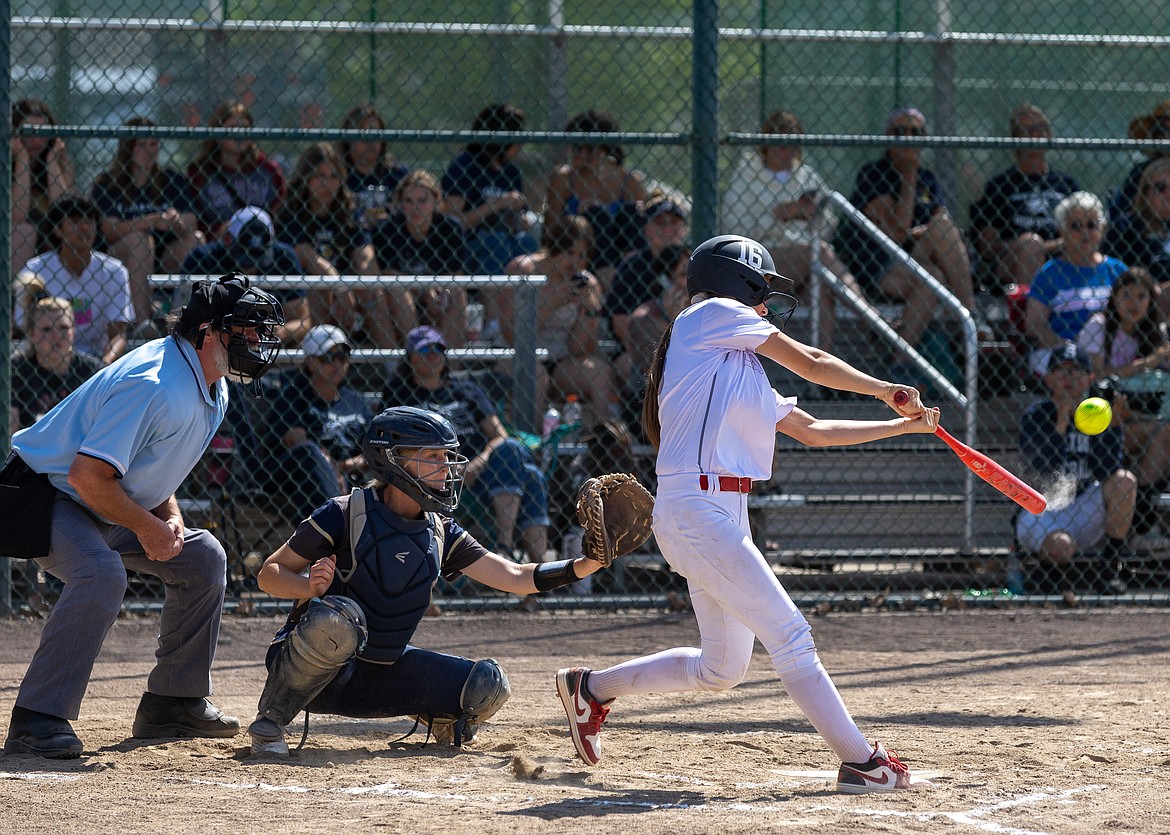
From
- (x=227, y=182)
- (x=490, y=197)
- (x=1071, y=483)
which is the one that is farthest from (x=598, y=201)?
(x=1071, y=483)

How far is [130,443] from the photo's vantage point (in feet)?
13.0

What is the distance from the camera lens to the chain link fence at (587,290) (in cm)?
685

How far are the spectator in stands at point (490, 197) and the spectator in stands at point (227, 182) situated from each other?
3.32 feet

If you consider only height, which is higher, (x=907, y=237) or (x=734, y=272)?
(x=907, y=237)

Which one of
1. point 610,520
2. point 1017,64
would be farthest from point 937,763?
point 1017,64

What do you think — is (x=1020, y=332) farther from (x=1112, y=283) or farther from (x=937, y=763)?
(x=937, y=763)

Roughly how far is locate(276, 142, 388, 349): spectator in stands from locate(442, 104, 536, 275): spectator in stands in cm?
64

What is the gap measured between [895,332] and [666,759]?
445 centimetres

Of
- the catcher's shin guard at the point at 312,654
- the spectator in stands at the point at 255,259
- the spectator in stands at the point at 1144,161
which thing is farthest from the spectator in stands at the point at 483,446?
the spectator in stands at the point at 1144,161

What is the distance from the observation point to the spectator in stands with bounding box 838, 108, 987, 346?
8000mm

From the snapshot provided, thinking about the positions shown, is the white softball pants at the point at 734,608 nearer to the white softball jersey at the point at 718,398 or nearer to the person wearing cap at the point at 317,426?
the white softball jersey at the point at 718,398

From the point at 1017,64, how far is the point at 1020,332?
3.11m

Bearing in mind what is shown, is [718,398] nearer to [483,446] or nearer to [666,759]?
[666,759]

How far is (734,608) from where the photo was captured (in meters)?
3.71
